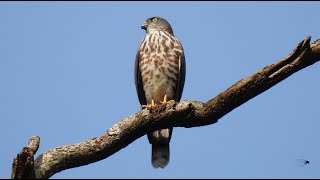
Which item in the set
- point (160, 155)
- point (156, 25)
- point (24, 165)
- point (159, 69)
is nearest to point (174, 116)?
point (24, 165)

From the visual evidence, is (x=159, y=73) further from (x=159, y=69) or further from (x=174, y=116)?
(x=174, y=116)

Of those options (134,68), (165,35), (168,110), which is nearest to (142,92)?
(134,68)

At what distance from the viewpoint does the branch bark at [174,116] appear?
3.85 meters

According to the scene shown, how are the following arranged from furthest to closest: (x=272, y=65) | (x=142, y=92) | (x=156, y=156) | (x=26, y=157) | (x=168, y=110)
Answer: (x=142, y=92) → (x=156, y=156) → (x=168, y=110) → (x=272, y=65) → (x=26, y=157)

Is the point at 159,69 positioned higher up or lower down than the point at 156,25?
lower down

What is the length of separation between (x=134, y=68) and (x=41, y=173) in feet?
9.28

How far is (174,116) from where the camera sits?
4145mm

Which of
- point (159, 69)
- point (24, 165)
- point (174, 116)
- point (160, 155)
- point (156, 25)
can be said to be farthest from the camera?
point (156, 25)

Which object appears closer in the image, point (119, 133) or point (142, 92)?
point (119, 133)

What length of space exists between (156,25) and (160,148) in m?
2.07

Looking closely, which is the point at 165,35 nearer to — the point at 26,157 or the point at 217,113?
the point at 217,113

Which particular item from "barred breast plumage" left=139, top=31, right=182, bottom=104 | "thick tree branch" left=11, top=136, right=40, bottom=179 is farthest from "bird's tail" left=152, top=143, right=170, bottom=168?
"thick tree branch" left=11, top=136, right=40, bottom=179

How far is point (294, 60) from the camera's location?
389cm

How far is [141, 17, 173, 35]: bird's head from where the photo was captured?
6.93 meters
